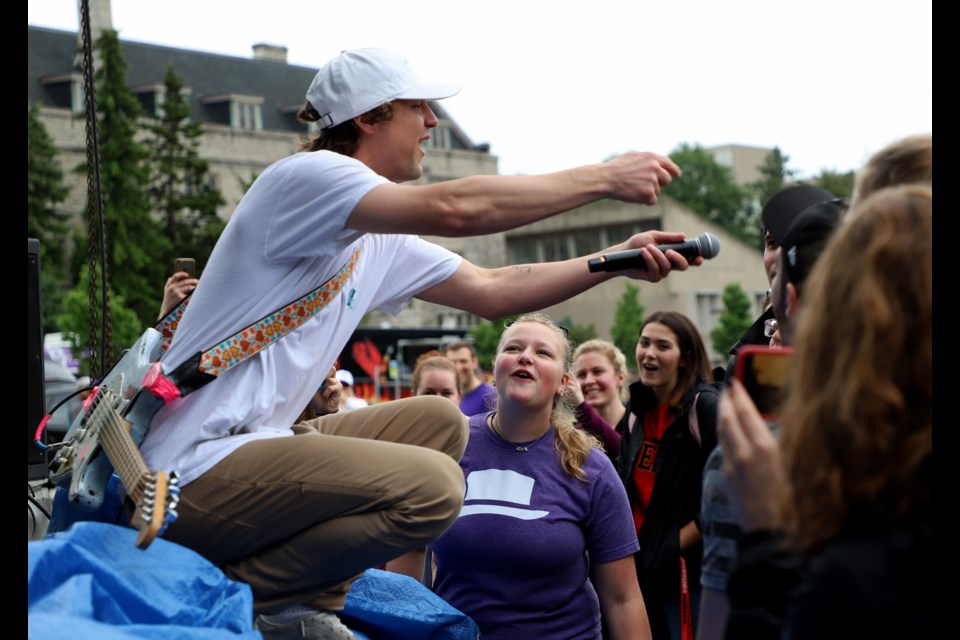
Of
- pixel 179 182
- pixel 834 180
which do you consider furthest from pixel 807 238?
pixel 834 180

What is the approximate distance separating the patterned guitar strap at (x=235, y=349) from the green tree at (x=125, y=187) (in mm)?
45047

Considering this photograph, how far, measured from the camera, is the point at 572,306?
2776 inches

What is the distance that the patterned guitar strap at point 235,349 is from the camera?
3.09 m

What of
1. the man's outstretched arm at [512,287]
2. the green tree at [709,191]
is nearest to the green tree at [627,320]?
the green tree at [709,191]

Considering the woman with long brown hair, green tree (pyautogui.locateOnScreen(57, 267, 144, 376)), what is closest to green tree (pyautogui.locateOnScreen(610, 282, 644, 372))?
green tree (pyautogui.locateOnScreen(57, 267, 144, 376))

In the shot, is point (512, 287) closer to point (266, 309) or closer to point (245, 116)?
point (266, 309)

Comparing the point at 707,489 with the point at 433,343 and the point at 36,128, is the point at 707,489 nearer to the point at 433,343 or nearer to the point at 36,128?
the point at 433,343

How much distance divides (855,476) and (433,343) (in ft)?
120

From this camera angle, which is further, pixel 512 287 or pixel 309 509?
pixel 512 287

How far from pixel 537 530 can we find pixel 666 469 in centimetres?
124

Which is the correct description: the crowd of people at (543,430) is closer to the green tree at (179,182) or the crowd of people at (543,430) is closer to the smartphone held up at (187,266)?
the smartphone held up at (187,266)

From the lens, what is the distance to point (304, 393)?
10.9 feet

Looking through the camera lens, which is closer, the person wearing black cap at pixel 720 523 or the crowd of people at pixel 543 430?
the crowd of people at pixel 543 430
